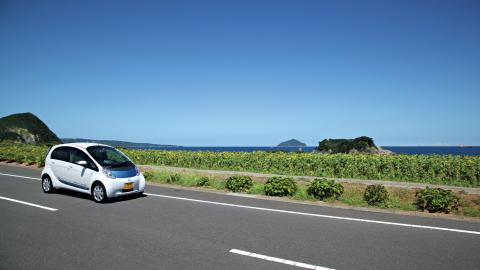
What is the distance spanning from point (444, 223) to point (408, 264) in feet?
9.66

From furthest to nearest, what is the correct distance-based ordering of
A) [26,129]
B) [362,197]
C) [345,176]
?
[26,129], [345,176], [362,197]

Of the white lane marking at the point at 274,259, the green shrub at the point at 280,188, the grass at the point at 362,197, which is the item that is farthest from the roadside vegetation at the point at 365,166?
the white lane marking at the point at 274,259

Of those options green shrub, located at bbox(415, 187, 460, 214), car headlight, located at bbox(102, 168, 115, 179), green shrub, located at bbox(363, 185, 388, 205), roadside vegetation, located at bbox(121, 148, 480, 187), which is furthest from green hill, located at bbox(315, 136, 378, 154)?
car headlight, located at bbox(102, 168, 115, 179)

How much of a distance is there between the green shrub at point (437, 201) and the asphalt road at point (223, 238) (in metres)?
0.75

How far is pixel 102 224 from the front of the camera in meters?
5.92

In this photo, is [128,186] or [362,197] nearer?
[128,186]

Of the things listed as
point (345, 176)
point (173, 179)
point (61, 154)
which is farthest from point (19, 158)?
point (345, 176)

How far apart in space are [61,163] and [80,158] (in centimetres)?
91

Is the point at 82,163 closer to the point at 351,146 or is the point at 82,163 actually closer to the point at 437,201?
the point at 437,201

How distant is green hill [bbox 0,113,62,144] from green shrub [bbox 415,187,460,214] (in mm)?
92217

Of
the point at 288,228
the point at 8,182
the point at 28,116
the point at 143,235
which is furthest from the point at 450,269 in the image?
the point at 28,116

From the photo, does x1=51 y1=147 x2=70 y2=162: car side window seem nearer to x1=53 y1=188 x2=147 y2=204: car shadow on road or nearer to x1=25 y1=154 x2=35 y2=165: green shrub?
x1=53 y1=188 x2=147 y2=204: car shadow on road

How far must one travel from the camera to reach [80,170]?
838 centimetres

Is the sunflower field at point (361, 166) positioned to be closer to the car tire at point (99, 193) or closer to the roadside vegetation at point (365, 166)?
the roadside vegetation at point (365, 166)
